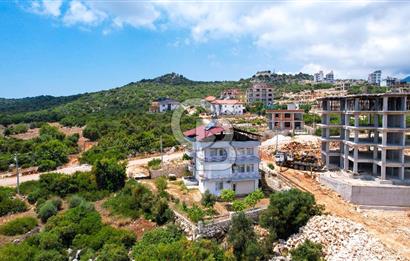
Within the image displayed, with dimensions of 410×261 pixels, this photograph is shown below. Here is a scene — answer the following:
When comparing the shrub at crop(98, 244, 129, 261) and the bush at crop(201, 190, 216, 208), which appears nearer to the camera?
the shrub at crop(98, 244, 129, 261)

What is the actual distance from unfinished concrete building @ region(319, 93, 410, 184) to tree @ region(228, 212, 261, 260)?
14300 millimetres

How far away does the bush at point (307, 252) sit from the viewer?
19406mm

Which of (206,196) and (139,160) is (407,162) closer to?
(206,196)

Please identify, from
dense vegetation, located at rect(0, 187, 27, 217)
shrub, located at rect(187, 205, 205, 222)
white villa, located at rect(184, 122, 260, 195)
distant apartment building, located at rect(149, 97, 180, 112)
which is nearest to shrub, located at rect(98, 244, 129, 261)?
shrub, located at rect(187, 205, 205, 222)

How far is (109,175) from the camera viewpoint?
32.3 metres

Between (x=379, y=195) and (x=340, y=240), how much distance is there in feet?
27.9

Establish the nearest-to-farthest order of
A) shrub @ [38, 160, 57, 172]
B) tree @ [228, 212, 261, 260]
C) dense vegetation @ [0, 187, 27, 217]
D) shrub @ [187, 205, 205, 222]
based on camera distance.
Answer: tree @ [228, 212, 261, 260], shrub @ [187, 205, 205, 222], dense vegetation @ [0, 187, 27, 217], shrub @ [38, 160, 57, 172]

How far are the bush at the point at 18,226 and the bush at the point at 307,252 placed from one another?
Answer: 1927cm

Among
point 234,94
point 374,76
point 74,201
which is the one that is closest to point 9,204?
point 74,201

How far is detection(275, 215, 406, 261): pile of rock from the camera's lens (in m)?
19.3

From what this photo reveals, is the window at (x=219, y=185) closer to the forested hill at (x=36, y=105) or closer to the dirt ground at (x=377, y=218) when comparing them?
the dirt ground at (x=377, y=218)

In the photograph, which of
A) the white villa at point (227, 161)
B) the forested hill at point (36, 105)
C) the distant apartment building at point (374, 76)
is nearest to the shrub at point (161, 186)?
the white villa at point (227, 161)

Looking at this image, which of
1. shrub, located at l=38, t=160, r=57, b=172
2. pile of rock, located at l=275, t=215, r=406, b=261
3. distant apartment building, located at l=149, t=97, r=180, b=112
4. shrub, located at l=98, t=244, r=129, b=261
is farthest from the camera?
distant apartment building, located at l=149, t=97, r=180, b=112

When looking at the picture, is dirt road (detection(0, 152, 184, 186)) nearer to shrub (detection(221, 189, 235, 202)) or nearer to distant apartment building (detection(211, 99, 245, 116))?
shrub (detection(221, 189, 235, 202))
